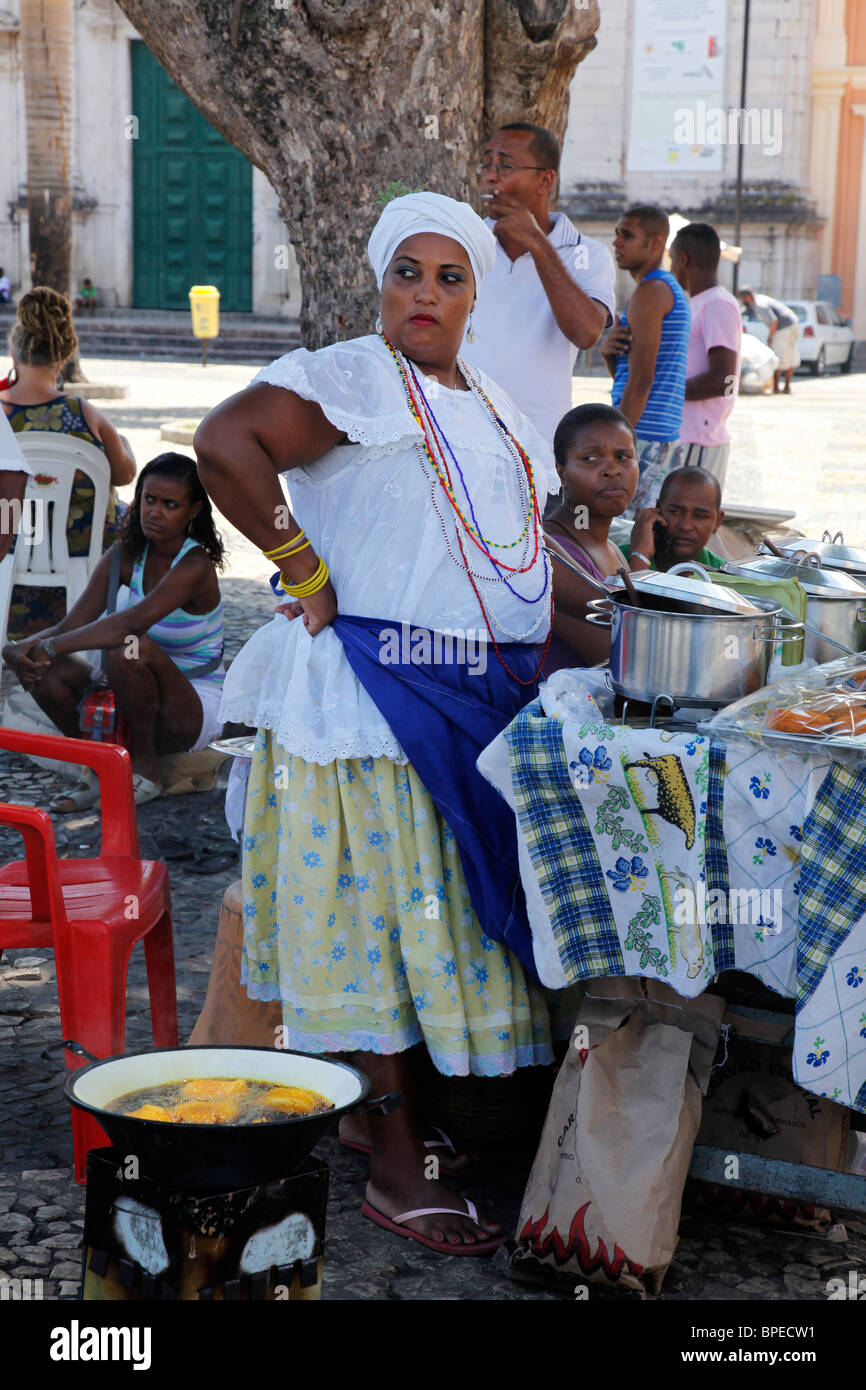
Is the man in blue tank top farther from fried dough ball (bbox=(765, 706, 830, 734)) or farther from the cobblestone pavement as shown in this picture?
fried dough ball (bbox=(765, 706, 830, 734))

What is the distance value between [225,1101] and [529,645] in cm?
124

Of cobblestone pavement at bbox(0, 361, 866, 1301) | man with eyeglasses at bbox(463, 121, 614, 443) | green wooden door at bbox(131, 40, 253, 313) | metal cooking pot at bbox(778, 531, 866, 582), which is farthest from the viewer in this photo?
green wooden door at bbox(131, 40, 253, 313)

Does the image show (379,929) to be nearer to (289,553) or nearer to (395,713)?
(395,713)

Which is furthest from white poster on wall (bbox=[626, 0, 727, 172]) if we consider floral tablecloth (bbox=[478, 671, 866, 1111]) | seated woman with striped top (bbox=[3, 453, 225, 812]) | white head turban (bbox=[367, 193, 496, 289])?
floral tablecloth (bbox=[478, 671, 866, 1111])

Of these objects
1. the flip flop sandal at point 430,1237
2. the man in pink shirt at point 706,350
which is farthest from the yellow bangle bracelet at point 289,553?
the man in pink shirt at point 706,350

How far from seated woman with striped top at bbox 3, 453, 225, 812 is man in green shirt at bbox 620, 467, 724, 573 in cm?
154

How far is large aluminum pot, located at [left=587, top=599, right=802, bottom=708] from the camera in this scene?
8.85ft

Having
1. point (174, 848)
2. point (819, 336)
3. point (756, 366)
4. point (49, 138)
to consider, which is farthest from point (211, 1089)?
point (819, 336)

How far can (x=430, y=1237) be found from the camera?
2.88 m

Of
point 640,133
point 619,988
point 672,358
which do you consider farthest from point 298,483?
point 640,133

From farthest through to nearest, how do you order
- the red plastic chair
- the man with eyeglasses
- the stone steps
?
1. the stone steps
2. the man with eyeglasses
3. the red plastic chair

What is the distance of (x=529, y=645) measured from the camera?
3.16m

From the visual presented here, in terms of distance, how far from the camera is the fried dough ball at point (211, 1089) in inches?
90.5

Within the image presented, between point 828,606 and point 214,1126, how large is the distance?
178 centimetres
